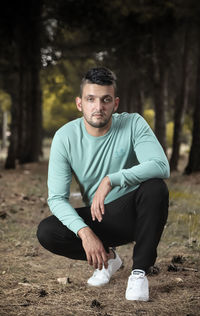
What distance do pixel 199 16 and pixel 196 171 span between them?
5.37 metres

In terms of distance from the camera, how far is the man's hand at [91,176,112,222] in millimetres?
3695

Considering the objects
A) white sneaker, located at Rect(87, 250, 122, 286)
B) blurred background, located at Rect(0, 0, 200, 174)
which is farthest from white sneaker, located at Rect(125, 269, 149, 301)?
blurred background, located at Rect(0, 0, 200, 174)

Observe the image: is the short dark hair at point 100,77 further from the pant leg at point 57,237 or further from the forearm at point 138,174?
the pant leg at point 57,237

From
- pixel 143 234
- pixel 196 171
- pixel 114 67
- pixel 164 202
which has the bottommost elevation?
pixel 196 171

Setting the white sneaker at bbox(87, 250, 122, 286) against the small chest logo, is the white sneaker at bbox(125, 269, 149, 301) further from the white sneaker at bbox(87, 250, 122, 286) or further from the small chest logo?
the small chest logo

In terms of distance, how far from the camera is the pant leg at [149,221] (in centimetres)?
360

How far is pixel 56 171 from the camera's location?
392 cm

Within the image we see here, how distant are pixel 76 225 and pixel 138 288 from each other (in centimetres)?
69

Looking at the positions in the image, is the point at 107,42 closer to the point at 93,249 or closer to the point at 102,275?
the point at 102,275

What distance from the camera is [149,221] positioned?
363 centimetres

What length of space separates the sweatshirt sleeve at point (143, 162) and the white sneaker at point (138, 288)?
723 mm

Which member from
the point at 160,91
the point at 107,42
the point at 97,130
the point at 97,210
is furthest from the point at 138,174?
the point at 107,42

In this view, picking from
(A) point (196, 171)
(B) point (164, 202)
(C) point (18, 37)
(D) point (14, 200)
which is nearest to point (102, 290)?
(B) point (164, 202)

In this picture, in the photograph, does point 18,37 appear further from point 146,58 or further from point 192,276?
point 192,276
